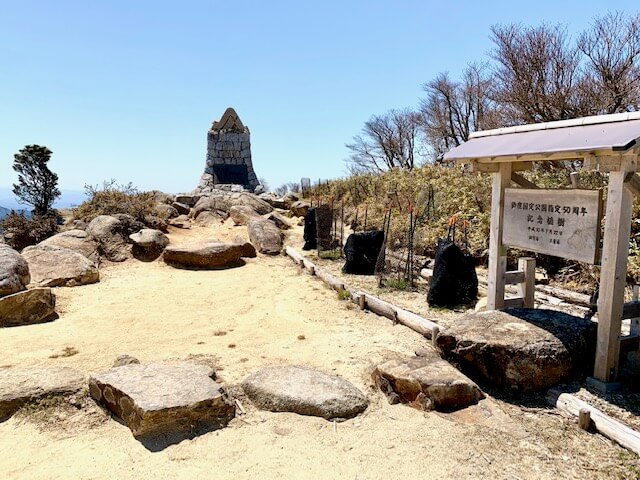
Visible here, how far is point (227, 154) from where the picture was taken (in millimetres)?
21875

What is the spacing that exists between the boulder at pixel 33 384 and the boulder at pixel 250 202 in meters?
11.0

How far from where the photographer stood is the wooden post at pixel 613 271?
3.48 metres

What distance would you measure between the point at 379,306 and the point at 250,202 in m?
10.0

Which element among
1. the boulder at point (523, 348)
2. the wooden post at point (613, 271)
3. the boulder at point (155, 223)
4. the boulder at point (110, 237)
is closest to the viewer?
the wooden post at point (613, 271)

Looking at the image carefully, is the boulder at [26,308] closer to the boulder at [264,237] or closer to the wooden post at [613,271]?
the boulder at [264,237]

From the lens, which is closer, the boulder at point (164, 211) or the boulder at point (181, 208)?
the boulder at point (164, 211)

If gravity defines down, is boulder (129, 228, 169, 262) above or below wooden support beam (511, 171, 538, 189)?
below

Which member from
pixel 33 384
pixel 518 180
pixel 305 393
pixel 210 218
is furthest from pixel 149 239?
pixel 518 180

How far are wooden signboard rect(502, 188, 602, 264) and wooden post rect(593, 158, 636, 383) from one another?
0.14 m

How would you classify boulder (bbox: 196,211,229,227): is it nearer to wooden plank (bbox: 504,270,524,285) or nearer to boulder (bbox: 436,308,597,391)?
wooden plank (bbox: 504,270,524,285)

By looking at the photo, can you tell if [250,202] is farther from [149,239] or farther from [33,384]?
[33,384]

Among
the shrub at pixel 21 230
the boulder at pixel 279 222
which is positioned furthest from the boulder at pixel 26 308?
the boulder at pixel 279 222

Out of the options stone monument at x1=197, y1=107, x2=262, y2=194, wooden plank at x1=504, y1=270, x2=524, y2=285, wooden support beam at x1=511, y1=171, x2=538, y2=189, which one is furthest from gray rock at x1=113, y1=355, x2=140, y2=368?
stone monument at x1=197, y1=107, x2=262, y2=194

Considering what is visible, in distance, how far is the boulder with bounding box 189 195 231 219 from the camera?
14366 millimetres
